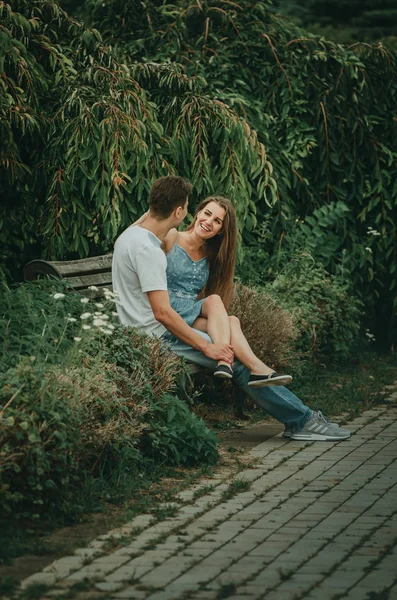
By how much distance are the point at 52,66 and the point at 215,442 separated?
151 inches

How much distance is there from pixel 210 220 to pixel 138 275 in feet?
2.74

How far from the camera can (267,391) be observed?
21.7 feet

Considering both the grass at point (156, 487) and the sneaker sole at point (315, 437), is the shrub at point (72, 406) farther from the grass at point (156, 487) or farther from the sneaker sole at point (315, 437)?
the sneaker sole at point (315, 437)

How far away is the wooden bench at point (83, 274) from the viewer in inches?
274

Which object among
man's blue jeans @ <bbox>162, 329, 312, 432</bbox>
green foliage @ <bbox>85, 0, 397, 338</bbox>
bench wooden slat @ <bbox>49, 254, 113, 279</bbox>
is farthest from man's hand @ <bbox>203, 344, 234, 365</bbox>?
green foliage @ <bbox>85, 0, 397, 338</bbox>

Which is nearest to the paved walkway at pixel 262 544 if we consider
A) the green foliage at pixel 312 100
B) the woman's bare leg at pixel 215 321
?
the woman's bare leg at pixel 215 321

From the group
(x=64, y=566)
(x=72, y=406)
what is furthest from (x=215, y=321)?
(x=64, y=566)

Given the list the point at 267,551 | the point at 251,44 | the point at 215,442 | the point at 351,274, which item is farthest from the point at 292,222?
the point at 267,551

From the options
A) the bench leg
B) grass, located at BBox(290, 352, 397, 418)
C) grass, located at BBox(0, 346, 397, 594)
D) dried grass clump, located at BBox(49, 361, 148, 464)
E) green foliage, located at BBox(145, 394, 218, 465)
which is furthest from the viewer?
grass, located at BBox(290, 352, 397, 418)

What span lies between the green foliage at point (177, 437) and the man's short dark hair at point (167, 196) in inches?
48.2

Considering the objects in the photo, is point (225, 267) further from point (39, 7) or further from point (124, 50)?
point (124, 50)

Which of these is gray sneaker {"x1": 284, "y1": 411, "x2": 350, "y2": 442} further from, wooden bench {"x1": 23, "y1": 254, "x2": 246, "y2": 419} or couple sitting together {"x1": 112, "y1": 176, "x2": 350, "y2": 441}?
wooden bench {"x1": 23, "y1": 254, "x2": 246, "y2": 419}

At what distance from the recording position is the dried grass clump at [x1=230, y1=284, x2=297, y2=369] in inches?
299

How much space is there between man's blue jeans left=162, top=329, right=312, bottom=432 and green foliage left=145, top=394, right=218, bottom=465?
67 cm
